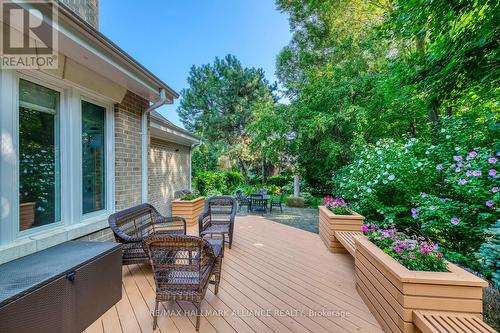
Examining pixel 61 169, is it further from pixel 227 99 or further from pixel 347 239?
pixel 227 99

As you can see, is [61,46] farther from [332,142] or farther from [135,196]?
[332,142]

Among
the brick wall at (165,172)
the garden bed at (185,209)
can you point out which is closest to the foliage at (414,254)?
the garden bed at (185,209)

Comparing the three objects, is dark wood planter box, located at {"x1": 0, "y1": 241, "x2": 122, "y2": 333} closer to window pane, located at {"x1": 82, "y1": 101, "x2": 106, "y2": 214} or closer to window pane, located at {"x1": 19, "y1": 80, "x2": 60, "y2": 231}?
window pane, located at {"x1": 19, "y1": 80, "x2": 60, "y2": 231}

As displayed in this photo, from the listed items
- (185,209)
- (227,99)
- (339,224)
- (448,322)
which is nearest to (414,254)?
(448,322)

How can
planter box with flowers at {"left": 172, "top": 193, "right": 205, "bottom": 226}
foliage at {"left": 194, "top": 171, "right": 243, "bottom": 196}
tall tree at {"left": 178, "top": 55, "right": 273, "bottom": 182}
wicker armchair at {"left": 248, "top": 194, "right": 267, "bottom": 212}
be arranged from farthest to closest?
1. tall tree at {"left": 178, "top": 55, "right": 273, "bottom": 182}
2. foliage at {"left": 194, "top": 171, "right": 243, "bottom": 196}
3. wicker armchair at {"left": 248, "top": 194, "right": 267, "bottom": 212}
4. planter box with flowers at {"left": 172, "top": 193, "right": 205, "bottom": 226}

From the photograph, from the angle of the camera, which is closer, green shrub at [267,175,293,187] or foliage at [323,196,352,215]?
foliage at [323,196,352,215]

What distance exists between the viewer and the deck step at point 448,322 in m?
1.56

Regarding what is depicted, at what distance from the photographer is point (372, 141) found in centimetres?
831

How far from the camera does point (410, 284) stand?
1784mm

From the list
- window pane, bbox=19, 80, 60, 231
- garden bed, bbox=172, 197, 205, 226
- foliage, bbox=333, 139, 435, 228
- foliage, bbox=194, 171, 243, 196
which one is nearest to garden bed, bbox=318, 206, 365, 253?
foliage, bbox=333, 139, 435, 228

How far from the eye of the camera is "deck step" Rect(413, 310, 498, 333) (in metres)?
1.56

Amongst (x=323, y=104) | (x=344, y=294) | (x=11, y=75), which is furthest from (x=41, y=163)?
(x=323, y=104)

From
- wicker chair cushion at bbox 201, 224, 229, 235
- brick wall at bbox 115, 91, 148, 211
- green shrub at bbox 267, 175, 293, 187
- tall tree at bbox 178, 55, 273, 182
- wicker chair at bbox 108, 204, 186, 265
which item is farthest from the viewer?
tall tree at bbox 178, 55, 273, 182

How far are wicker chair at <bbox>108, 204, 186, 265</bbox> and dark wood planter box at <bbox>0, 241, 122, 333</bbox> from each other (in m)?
0.34
